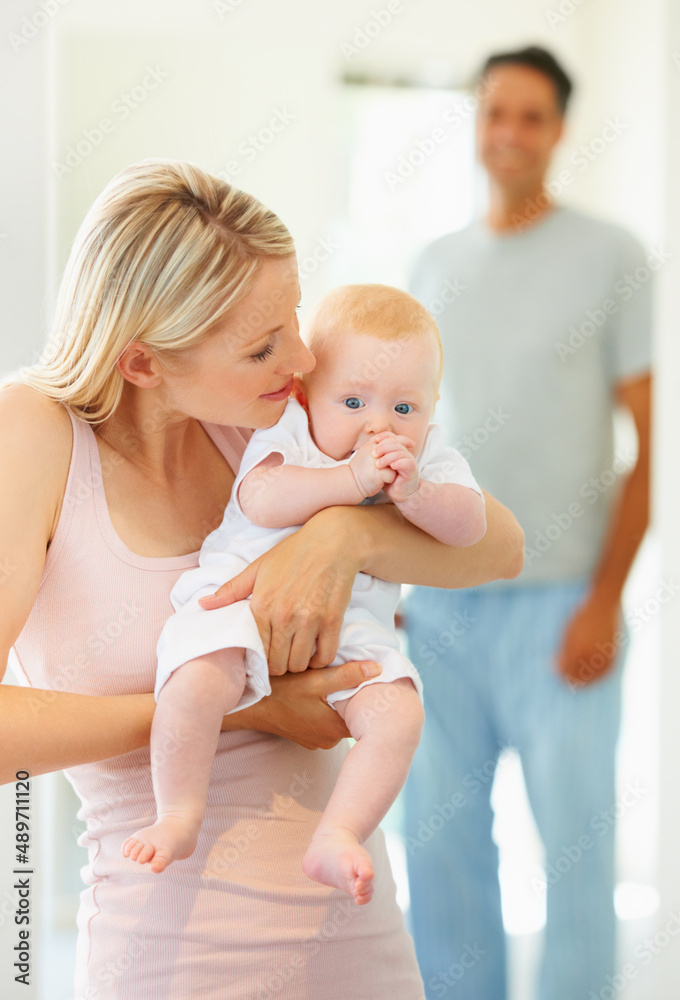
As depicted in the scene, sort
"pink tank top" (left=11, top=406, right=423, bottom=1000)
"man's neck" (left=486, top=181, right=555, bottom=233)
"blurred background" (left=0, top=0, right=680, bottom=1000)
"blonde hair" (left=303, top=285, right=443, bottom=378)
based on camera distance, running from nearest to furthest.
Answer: "pink tank top" (left=11, top=406, right=423, bottom=1000) → "blonde hair" (left=303, top=285, right=443, bottom=378) → "man's neck" (left=486, top=181, right=555, bottom=233) → "blurred background" (left=0, top=0, right=680, bottom=1000)

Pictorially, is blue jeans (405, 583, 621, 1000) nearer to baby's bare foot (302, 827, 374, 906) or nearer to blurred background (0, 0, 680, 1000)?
blurred background (0, 0, 680, 1000)

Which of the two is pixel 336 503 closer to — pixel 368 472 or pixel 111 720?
pixel 368 472

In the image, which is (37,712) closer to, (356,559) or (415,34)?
(356,559)

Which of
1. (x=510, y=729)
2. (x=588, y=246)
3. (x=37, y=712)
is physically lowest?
(x=510, y=729)

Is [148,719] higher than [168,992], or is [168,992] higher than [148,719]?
[148,719]

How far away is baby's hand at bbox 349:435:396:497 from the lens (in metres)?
0.92

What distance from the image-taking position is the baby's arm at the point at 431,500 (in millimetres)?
915

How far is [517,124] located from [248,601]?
58.3 inches

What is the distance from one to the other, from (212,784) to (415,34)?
2.20 m

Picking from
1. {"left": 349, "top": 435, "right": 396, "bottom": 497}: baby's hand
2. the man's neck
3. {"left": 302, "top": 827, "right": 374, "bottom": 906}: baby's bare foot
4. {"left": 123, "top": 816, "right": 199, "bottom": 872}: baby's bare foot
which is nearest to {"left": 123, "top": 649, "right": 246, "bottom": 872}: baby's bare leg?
{"left": 123, "top": 816, "right": 199, "bottom": 872}: baby's bare foot

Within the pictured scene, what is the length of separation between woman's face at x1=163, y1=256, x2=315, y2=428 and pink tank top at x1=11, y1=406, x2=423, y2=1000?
126 mm

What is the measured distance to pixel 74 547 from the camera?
0.92m

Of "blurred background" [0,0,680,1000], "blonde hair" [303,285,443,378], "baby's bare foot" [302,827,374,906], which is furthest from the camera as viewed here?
"blurred background" [0,0,680,1000]

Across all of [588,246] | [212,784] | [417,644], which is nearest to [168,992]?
[212,784]
